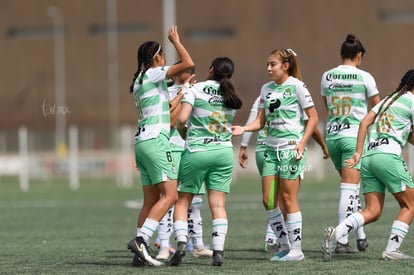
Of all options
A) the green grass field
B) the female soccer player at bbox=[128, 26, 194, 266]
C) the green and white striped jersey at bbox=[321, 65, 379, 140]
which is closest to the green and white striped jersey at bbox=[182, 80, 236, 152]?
the female soccer player at bbox=[128, 26, 194, 266]

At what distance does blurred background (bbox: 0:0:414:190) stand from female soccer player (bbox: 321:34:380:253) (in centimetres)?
4535

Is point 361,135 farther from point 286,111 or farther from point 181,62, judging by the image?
point 181,62

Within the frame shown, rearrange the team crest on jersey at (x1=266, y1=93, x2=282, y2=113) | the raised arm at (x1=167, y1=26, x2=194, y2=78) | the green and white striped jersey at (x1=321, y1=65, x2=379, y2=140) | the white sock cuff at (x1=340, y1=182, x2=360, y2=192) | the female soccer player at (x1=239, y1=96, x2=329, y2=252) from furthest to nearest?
the white sock cuff at (x1=340, y1=182, x2=360, y2=192) → the green and white striped jersey at (x1=321, y1=65, x2=379, y2=140) → the female soccer player at (x1=239, y1=96, x2=329, y2=252) → the team crest on jersey at (x1=266, y1=93, x2=282, y2=113) → the raised arm at (x1=167, y1=26, x2=194, y2=78)

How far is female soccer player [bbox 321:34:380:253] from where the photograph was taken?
1223 cm

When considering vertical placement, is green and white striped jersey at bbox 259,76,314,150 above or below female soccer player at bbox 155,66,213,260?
above

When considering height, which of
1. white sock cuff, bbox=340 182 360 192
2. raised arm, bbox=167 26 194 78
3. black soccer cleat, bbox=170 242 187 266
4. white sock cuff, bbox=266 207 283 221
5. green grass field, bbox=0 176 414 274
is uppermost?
raised arm, bbox=167 26 194 78

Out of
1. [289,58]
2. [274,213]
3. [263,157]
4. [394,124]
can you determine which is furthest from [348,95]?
[274,213]

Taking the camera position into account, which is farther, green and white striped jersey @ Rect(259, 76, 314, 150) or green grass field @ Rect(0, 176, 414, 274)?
green and white striped jersey @ Rect(259, 76, 314, 150)

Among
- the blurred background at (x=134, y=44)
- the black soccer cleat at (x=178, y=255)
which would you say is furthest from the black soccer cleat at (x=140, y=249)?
the blurred background at (x=134, y=44)

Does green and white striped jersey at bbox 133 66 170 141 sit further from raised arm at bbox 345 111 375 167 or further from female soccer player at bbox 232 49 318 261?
raised arm at bbox 345 111 375 167

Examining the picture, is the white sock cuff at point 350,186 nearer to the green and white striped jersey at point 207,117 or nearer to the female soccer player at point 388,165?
the female soccer player at point 388,165

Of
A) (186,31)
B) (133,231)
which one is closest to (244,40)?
(186,31)

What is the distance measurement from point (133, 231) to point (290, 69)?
576 cm

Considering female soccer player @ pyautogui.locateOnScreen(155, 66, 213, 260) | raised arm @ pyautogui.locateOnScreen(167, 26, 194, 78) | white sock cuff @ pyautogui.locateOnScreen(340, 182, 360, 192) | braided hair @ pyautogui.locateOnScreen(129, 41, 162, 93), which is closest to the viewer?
raised arm @ pyautogui.locateOnScreen(167, 26, 194, 78)
